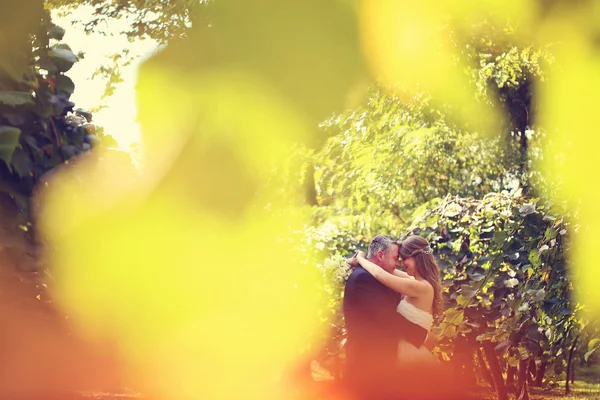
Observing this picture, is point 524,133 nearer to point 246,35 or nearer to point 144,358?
point 246,35

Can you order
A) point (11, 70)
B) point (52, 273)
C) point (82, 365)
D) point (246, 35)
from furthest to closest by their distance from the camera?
point (246, 35) < point (82, 365) < point (52, 273) < point (11, 70)

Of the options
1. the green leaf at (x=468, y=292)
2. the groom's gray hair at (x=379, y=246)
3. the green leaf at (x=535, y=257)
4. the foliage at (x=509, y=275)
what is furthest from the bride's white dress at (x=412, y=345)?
the green leaf at (x=535, y=257)

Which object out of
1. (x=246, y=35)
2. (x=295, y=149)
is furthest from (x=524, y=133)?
(x=246, y=35)

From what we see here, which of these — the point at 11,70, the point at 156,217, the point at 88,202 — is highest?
the point at 11,70

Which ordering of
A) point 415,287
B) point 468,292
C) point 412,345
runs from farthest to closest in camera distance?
point 415,287 → point 412,345 → point 468,292

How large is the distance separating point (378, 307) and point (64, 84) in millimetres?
2541

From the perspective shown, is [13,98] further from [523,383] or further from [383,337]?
[523,383]

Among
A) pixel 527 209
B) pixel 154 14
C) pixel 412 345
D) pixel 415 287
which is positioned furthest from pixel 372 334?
pixel 154 14

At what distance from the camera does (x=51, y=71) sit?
2455 mm

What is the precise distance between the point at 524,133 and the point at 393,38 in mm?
4728

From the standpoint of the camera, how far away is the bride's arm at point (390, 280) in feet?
14.4

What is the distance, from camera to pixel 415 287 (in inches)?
186

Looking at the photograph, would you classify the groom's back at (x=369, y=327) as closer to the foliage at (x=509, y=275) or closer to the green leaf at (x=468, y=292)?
the foliage at (x=509, y=275)

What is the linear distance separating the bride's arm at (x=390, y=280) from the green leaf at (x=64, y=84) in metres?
2.44
